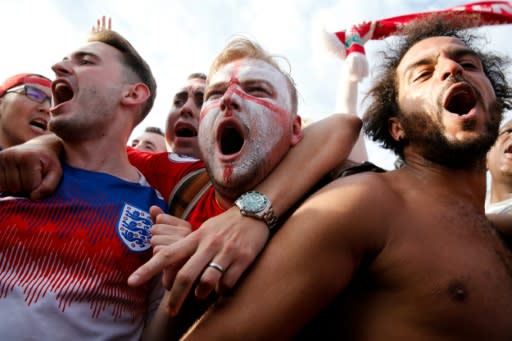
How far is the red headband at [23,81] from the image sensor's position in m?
3.87

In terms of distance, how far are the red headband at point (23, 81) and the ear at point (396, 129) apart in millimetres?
3227

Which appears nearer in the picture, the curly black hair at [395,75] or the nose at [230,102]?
the nose at [230,102]

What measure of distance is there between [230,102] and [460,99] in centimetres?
124

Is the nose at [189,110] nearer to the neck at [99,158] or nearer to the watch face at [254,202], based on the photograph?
the neck at [99,158]

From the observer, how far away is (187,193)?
7.62ft

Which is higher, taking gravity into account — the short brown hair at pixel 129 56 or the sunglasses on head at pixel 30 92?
the short brown hair at pixel 129 56

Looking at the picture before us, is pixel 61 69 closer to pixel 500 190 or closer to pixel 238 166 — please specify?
pixel 238 166

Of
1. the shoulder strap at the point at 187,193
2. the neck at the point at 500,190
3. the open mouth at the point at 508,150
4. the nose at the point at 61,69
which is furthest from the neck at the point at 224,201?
the open mouth at the point at 508,150

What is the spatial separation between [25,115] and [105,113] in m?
1.82

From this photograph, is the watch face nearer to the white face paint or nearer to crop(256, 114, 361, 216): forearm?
crop(256, 114, 361, 216): forearm

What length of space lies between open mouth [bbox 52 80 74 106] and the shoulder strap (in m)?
0.87

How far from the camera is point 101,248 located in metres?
1.85

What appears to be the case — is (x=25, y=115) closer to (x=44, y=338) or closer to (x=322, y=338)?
(x=44, y=338)

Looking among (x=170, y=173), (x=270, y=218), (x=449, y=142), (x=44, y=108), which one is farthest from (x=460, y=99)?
(x=44, y=108)
